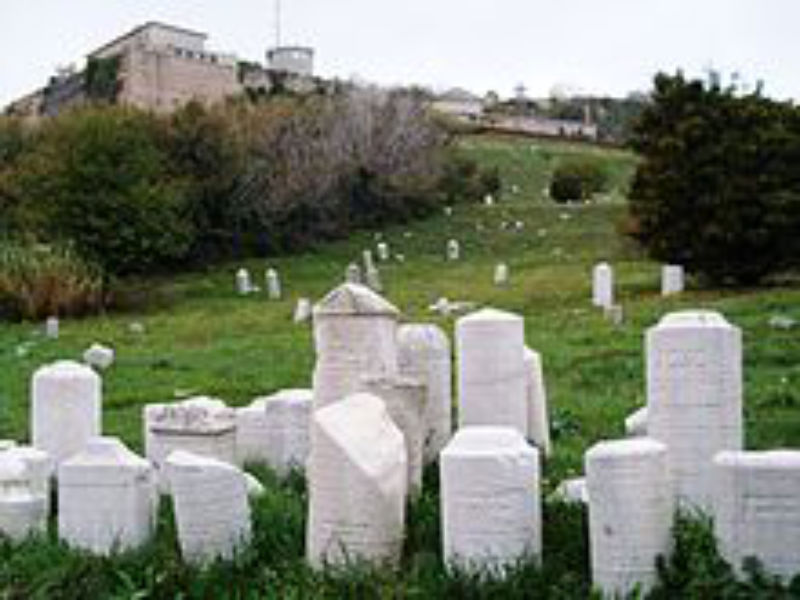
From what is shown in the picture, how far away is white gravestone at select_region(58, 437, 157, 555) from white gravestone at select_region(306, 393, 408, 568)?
3.58ft

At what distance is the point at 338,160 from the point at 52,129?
28.9ft

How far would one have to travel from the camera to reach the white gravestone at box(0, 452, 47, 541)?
7281 mm

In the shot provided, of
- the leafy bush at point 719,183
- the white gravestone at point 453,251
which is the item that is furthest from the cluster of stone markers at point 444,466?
the white gravestone at point 453,251

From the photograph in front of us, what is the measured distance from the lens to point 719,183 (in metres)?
20.9

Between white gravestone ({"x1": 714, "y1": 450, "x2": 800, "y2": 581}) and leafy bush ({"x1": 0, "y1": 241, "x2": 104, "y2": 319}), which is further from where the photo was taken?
leafy bush ({"x1": 0, "y1": 241, "x2": 104, "y2": 319})

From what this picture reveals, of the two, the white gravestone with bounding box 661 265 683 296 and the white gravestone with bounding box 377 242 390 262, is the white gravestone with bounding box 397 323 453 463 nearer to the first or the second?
the white gravestone with bounding box 661 265 683 296

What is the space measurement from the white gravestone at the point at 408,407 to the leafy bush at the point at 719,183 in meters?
14.1

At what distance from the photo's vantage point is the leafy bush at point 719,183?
20469 millimetres

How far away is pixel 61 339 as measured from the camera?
69.4 feet

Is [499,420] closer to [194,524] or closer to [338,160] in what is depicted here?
[194,524]

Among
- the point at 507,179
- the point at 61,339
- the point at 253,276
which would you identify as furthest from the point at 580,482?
the point at 507,179

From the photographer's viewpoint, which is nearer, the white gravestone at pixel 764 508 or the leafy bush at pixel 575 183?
the white gravestone at pixel 764 508

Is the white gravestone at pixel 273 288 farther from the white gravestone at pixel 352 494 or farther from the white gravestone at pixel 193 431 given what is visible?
the white gravestone at pixel 352 494

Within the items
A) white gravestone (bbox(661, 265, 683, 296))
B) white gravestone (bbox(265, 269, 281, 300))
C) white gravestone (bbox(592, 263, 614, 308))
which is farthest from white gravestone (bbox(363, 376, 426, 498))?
white gravestone (bbox(265, 269, 281, 300))
